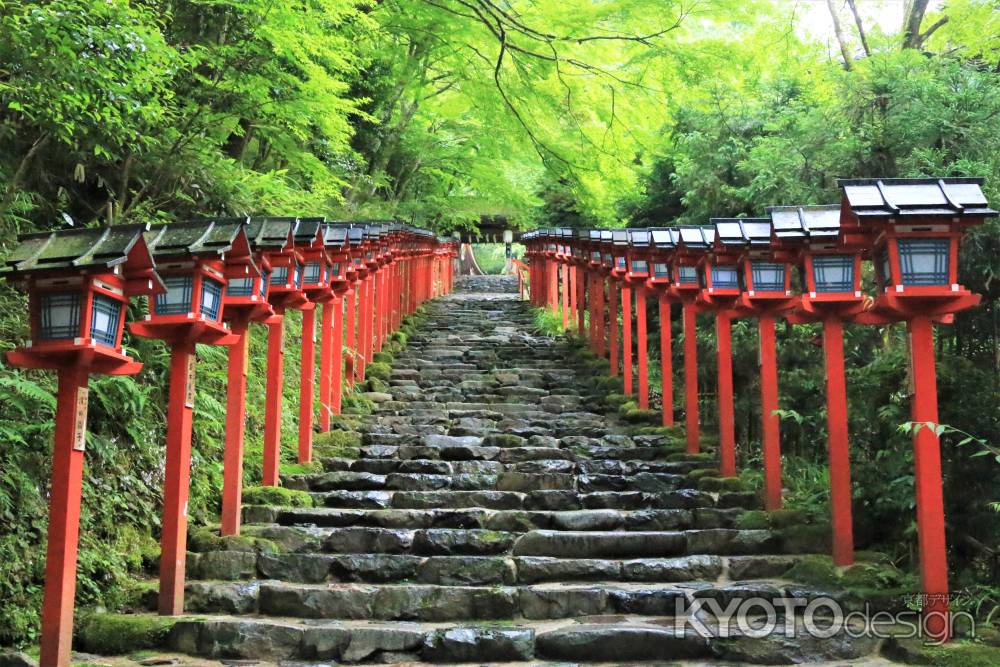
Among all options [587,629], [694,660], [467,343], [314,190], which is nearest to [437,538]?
[587,629]

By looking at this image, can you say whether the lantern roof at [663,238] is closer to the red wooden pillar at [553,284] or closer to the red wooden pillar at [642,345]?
the red wooden pillar at [642,345]

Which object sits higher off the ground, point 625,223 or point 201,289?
point 625,223

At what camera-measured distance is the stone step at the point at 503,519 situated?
7801 mm

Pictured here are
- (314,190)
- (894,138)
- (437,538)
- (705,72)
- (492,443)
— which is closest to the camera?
(705,72)

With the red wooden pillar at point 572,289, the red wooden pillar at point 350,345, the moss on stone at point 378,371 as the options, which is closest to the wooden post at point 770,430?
the red wooden pillar at point 350,345

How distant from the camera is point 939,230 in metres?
5.95

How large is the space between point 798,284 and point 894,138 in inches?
120

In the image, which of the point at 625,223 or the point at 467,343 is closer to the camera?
the point at 625,223

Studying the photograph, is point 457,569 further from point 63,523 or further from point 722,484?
point 722,484

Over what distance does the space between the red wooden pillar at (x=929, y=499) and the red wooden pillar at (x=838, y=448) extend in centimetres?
105

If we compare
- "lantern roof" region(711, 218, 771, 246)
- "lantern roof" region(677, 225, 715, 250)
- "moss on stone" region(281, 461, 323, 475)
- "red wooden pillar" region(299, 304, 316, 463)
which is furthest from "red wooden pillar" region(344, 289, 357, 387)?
"lantern roof" region(711, 218, 771, 246)

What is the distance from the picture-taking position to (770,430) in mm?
7969

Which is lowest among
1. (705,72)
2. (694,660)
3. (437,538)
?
(694,660)

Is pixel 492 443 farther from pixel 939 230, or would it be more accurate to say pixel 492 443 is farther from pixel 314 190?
pixel 939 230
